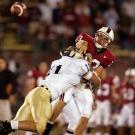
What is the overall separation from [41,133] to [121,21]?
1041cm

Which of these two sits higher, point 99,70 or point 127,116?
point 99,70

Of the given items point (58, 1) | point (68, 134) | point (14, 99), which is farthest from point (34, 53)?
point (68, 134)

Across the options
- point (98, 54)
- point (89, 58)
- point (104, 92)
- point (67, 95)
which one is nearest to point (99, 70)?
point (98, 54)

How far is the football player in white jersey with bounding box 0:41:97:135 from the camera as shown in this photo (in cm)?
967

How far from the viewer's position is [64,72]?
1012 cm

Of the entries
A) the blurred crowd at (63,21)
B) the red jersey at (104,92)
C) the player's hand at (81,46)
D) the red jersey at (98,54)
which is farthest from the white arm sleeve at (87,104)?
the blurred crowd at (63,21)

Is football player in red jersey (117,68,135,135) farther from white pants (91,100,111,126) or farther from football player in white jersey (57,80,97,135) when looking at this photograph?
football player in white jersey (57,80,97,135)

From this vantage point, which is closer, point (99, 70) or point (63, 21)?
point (99, 70)

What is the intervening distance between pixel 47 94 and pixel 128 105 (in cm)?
530

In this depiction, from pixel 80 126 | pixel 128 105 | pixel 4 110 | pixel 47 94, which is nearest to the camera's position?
pixel 47 94

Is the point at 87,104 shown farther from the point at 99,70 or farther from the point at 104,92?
the point at 104,92

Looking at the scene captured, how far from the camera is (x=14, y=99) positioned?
14.9 m

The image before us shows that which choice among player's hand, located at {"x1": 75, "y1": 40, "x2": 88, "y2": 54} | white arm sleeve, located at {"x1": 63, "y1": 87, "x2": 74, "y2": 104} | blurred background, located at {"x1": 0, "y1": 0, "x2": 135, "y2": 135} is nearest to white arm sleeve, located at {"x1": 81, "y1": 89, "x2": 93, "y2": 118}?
white arm sleeve, located at {"x1": 63, "y1": 87, "x2": 74, "y2": 104}

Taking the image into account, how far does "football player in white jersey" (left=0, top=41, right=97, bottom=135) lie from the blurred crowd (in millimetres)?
7779
